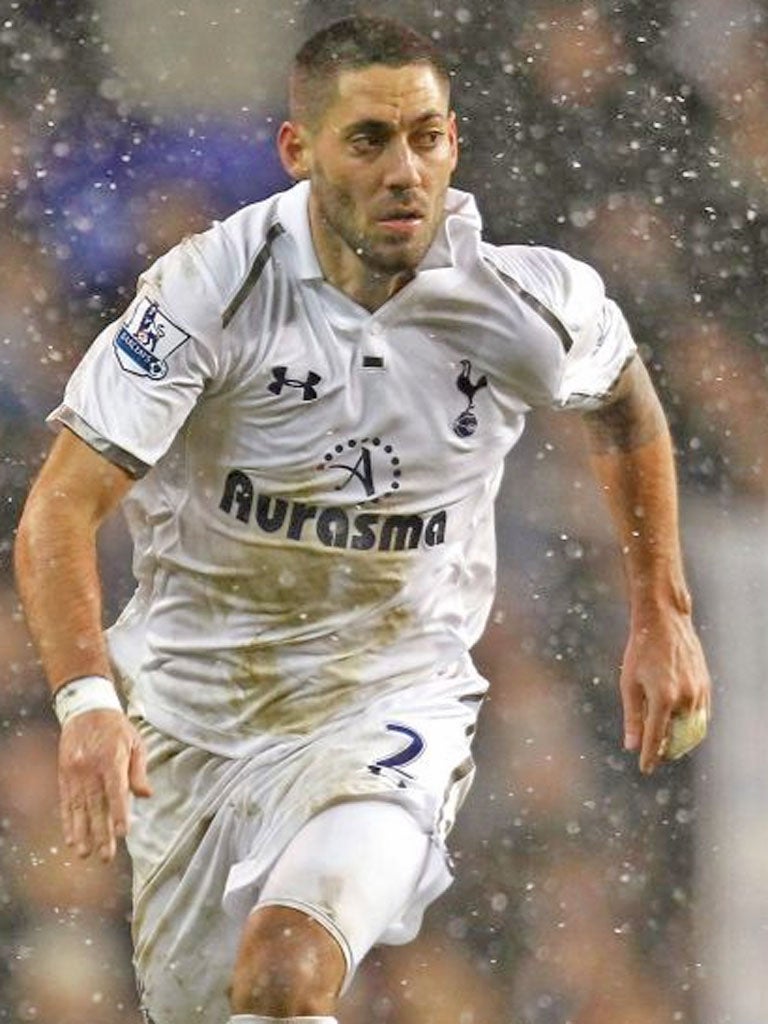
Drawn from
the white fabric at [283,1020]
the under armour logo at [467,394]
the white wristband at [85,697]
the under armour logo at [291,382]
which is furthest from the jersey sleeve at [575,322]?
the white fabric at [283,1020]

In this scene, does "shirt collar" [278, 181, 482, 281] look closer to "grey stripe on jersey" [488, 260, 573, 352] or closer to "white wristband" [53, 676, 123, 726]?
"grey stripe on jersey" [488, 260, 573, 352]

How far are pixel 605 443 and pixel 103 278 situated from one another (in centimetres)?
180

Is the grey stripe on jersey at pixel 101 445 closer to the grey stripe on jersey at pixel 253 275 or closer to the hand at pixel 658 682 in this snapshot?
the grey stripe on jersey at pixel 253 275

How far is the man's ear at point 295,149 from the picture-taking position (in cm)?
466

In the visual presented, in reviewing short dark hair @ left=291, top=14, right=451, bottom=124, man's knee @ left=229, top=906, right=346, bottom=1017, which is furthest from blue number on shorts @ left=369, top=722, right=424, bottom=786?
short dark hair @ left=291, top=14, right=451, bottom=124

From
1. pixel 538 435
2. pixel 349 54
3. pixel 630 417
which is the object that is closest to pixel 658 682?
pixel 630 417

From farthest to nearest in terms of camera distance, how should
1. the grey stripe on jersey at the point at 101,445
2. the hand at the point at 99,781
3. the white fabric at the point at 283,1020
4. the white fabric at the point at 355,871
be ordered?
1. the grey stripe on jersey at the point at 101,445
2. the white fabric at the point at 355,871
3. the white fabric at the point at 283,1020
4. the hand at the point at 99,781

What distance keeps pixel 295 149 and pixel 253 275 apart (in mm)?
307

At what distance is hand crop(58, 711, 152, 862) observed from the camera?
3953 millimetres

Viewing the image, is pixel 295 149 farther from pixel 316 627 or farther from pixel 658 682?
pixel 658 682

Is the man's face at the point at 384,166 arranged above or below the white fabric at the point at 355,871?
above

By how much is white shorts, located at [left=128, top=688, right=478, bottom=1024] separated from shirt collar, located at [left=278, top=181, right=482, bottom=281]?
2.16 feet

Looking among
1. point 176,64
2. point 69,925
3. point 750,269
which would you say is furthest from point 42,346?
point 750,269

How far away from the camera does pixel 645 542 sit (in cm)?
498
